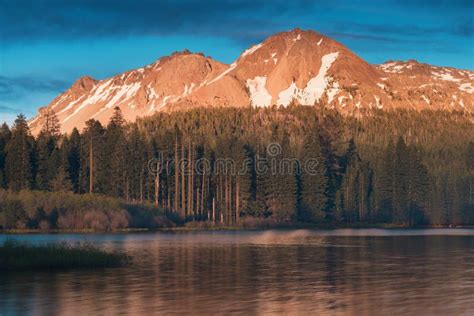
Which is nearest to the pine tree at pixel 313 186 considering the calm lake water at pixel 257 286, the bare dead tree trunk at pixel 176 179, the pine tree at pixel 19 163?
the bare dead tree trunk at pixel 176 179

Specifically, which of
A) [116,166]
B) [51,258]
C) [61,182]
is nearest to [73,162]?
[116,166]

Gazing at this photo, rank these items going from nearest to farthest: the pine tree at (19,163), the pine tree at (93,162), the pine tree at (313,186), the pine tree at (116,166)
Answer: the pine tree at (19,163), the pine tree at (116,166), the pine tree at (93,162), the pine tree at (313,186)

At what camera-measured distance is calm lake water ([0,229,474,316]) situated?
1278 inches

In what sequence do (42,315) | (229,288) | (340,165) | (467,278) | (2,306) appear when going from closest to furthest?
(42,315), (2,306), (229,288), (467,278), (340,165)

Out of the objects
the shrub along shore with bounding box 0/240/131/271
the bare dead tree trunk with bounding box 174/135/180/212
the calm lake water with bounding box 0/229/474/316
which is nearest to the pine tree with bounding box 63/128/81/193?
the bare dead tree trunk with bounding box 174/135/180/212

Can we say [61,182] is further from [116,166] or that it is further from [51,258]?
[51,258]

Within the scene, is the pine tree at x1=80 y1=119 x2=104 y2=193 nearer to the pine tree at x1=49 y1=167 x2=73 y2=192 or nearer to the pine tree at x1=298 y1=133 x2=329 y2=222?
the pine tree at x1=49 y1=167 x2=73 y2=192

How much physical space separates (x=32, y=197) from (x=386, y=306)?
2858 inches

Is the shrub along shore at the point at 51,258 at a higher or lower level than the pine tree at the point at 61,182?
lower

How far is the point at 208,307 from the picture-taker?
32531mm

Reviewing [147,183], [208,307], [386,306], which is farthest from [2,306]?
[147,183]

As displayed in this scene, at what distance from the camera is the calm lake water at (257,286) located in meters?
32.5

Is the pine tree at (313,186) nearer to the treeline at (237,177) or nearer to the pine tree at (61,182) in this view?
the treeline at (237,177)

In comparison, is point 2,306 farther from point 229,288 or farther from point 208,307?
Answer: point 229,288
